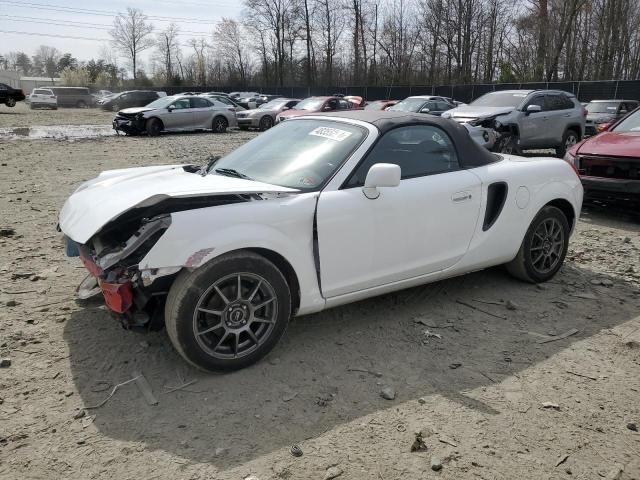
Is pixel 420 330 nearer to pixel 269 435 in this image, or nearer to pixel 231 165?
pixel 269 435

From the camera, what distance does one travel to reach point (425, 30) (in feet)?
169

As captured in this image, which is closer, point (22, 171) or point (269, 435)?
point (269, 435)

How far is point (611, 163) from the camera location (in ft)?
22.6

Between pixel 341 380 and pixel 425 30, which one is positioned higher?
pixel 425 30

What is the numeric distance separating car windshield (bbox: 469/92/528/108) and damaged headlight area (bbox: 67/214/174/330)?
36.9 ft

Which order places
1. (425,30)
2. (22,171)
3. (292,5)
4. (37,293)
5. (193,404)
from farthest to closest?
(292,5)
(425,30)
(22,171)
(37,293)
(193,404)

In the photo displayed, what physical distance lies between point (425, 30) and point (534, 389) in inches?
2117

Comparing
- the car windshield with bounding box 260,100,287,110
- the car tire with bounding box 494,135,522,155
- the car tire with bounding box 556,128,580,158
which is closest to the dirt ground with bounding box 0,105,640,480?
the car tire with bounding box 494,135,522,155

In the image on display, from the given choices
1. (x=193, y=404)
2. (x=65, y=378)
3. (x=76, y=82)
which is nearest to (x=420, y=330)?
(x=193, y=404)

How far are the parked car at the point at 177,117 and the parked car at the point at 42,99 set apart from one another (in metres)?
26.6

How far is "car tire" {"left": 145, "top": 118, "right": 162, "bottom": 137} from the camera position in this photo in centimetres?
1948

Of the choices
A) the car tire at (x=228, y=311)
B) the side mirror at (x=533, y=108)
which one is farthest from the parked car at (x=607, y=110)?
the car tire at (x=228, y=311)

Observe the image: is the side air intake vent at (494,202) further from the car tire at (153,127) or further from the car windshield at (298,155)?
the car tire at (153,127)

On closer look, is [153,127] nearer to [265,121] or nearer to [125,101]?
[265,121]
